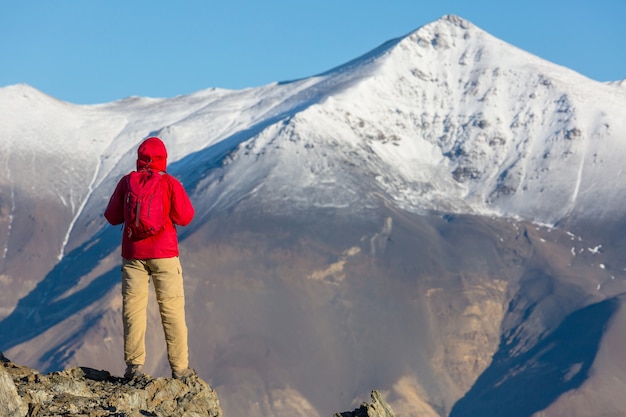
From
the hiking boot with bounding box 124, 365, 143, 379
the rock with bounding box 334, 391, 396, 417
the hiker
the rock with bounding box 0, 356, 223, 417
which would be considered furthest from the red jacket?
the rock with bounding box 334, 391, 396, 417

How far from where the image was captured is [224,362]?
651 feet

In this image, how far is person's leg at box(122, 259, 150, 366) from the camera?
19.7 meters

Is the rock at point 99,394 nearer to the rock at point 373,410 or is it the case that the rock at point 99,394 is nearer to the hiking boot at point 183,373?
the hiking boot at point 183,373

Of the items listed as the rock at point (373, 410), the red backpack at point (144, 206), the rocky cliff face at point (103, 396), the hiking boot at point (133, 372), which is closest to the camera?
the rocky cliff face at point (103, 396)

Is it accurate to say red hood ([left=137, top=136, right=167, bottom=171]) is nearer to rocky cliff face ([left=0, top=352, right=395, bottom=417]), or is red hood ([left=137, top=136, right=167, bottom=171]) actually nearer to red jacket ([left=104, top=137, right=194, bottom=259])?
red jacket ([left=104, top=137, right=194, bottom=259])

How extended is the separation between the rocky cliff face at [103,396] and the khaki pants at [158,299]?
0.65 meters

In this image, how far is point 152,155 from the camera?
63.9ft

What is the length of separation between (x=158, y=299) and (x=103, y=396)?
2.14 m

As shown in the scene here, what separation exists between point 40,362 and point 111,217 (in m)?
183

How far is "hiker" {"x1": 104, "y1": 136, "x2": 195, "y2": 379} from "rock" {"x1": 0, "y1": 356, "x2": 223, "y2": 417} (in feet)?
1.99

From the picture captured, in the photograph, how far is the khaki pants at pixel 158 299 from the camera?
1961 centimetres

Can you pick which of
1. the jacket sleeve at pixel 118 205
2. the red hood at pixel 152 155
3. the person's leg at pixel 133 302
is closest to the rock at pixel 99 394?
the person's leg at pixel 133 302

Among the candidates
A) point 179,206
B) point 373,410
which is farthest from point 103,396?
point 373,410

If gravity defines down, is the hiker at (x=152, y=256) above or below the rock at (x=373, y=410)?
above
